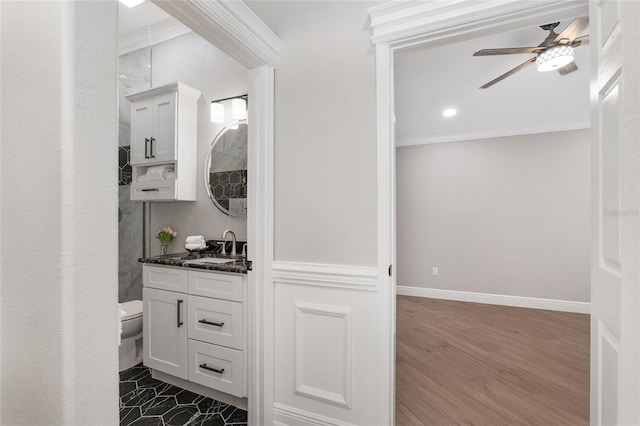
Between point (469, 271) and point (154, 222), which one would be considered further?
point (469, 271)

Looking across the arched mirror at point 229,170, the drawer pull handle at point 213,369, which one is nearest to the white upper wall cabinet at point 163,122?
the arched mirror at point 229,170

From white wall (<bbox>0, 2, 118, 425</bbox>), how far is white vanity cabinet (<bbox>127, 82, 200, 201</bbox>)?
1855 mm

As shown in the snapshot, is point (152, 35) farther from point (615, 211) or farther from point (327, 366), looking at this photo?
point (615, 211)

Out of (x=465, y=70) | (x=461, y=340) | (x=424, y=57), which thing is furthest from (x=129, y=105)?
(x=461, y=340)

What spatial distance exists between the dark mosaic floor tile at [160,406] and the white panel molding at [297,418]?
746 mm

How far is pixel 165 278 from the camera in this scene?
7.11 feet

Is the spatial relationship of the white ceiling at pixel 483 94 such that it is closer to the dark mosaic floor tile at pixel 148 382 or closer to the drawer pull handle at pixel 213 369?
the drawer pull handle at pixel 213 369

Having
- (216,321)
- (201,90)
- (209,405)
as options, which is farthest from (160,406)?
(201,90)

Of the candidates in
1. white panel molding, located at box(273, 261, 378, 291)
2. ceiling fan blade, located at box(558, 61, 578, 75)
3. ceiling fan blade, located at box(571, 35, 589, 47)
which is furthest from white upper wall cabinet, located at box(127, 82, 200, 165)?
ceiling fan blade, located at box(558, 61, 578, 75)

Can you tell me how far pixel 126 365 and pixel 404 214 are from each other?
3.94m

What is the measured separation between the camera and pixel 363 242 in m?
1.59

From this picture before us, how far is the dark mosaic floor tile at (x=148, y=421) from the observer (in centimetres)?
180

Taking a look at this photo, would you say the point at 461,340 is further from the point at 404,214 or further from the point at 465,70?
the point at 465,70

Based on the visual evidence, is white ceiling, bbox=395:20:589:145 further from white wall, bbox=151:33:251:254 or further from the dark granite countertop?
the dark granite countertop
